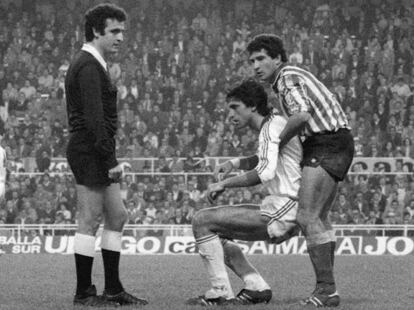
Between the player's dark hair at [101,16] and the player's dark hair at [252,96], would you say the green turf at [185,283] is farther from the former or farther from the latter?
the player's dark hair at [101,16]

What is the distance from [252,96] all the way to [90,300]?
205 cm

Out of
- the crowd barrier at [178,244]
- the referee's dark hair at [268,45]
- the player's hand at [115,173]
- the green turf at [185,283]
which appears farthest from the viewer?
the crowd barrier at [178,244]

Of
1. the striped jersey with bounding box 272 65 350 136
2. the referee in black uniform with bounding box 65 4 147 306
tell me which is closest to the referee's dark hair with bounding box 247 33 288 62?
the striped jersey with bounding box 272 65 350 136

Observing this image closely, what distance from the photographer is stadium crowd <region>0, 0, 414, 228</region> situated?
84.7ft

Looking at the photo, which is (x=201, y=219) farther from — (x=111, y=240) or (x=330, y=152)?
(x=330, y=152)

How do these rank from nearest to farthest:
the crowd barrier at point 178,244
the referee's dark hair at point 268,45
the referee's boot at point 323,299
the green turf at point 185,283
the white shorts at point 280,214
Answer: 1. the referee's boot at point 323,299
2. the white shorts at point 280,214
3. the referee's dark hair at point 268,45
4. the green turf at point 185,283
5. the crowd barrier at point 178,244

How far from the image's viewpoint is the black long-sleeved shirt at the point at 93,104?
8.77m

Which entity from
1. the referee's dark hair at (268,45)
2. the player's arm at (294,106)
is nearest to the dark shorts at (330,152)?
the player's arm at (294,106)

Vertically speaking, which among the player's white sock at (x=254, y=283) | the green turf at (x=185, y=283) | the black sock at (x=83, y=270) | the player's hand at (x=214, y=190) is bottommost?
the green turf at (x=185, y=283)

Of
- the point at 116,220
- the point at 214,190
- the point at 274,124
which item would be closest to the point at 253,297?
the point at 214,190

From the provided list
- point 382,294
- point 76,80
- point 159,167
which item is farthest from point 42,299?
point 159,167

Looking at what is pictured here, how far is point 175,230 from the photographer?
2442 cm

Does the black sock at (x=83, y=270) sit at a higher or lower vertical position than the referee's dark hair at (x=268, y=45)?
lower

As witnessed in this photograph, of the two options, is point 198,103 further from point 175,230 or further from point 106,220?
point 106,220
